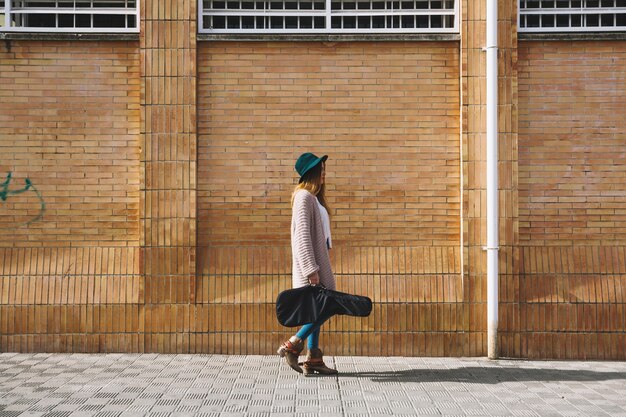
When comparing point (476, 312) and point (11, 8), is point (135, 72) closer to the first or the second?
point (11, 8)

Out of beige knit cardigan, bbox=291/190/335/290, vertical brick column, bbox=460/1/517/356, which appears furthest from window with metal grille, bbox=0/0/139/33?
vertical brick column, bbox=460/1/517/356

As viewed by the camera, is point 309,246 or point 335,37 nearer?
point 309,246

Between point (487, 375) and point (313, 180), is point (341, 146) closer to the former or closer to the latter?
point (313, 180)

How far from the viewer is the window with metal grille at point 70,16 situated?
7957mm

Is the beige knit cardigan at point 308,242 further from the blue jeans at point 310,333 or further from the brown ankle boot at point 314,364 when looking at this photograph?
the brown ankle boot at point 314,364

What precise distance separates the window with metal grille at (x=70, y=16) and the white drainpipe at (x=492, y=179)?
12.1ft

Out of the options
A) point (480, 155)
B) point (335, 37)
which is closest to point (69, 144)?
point (335, 37)

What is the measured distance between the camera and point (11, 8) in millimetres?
7977

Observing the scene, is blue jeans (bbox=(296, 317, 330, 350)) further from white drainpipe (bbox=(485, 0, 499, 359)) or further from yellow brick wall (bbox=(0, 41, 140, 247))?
yellow brick wall (bbox=(0, 41, 140, 247))

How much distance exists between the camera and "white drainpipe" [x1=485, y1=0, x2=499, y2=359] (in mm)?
7664

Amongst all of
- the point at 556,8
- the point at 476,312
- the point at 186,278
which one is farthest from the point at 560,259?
the point at 186,278

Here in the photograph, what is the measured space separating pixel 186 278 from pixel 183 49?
237cm

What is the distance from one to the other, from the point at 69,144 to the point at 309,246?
3069mm

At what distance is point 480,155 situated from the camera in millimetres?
7820
